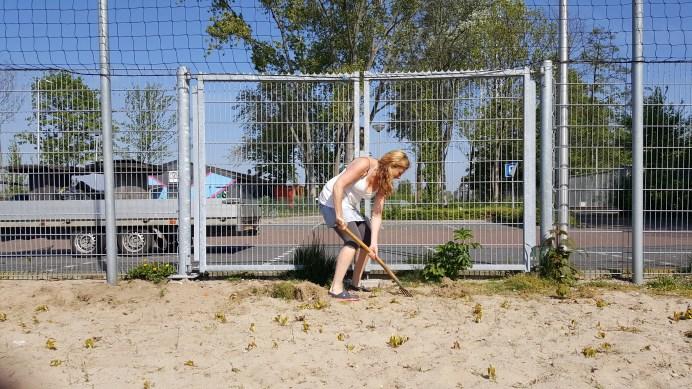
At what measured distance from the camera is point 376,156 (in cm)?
647

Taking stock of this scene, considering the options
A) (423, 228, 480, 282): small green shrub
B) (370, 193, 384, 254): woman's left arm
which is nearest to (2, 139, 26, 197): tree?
(370, 193, 384, 254): woman's left arm

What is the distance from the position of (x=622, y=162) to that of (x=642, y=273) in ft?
4.09

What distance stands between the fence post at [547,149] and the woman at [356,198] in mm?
1713

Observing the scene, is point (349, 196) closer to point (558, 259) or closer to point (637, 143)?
point (558, 259)

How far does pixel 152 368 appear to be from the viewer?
3811 mm

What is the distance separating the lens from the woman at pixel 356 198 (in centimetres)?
559

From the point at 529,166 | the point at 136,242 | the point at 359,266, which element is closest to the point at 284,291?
the point at 359,266

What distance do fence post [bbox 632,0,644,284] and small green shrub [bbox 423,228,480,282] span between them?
1.73m

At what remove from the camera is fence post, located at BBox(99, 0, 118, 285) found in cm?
627

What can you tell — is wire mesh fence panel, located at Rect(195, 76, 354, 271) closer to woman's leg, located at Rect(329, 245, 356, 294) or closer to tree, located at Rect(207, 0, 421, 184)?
woman's leg, located at Rect(329, 245, 356, 294)

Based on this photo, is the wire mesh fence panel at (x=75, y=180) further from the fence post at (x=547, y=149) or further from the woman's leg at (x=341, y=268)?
the fence post at (x=547, y=149)

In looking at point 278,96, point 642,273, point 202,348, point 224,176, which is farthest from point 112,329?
point 642,273

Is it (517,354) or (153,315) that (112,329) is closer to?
(153,315)

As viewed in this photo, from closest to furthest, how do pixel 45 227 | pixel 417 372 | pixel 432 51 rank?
1. pixel 417 372
2. pixel 45 227
3. pixel 432 51
